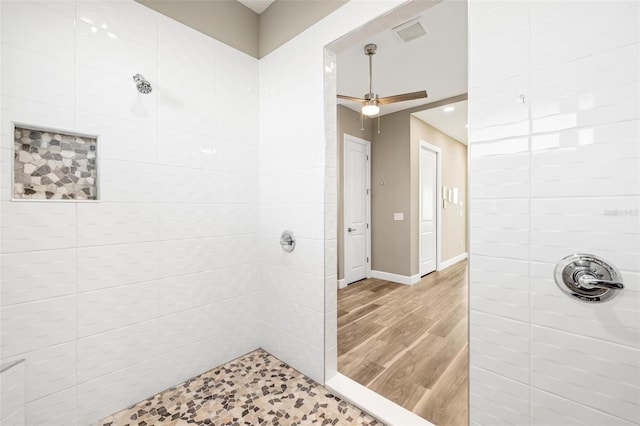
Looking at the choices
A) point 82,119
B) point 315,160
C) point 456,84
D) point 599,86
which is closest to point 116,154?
point 82,119

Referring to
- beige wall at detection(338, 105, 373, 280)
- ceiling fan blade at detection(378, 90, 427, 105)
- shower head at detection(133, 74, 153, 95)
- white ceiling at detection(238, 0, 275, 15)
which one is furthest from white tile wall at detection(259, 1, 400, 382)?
beige wall at detection(338, 105, 373, 280)

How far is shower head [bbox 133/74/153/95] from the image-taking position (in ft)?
4.96

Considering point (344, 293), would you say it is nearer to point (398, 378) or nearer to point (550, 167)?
point (398, 378)

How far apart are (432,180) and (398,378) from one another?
12.9ft

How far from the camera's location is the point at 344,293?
153 inches

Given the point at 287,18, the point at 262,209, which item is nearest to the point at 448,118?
the point at 287,18

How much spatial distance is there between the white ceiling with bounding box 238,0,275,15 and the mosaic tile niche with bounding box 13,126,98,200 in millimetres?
1490

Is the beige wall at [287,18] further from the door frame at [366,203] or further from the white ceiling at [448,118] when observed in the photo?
the white ceiling at [448,118]

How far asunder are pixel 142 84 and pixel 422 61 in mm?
2666

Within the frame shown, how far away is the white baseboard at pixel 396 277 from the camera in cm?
434

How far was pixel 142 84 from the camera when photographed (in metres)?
1.53

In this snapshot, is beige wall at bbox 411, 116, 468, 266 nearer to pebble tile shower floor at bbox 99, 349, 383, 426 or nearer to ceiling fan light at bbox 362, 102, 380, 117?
ceiling fan light at bbox 362, 102, 380, 117

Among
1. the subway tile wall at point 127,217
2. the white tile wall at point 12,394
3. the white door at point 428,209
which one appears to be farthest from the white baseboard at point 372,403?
the white door at point 428,209

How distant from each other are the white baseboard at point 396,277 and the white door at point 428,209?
1.05ft
